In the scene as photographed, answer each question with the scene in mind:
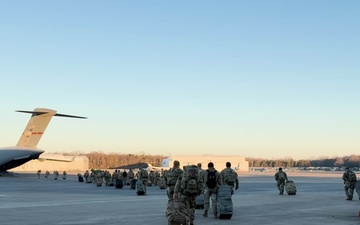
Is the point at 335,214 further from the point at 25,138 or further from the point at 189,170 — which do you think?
the point at 25,138

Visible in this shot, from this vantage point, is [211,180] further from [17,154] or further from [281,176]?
[17,154]

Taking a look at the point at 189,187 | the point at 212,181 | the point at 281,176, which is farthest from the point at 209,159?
the point at 189,187

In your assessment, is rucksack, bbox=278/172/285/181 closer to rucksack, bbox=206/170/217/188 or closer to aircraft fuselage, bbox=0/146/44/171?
rucksack, bbox=206/170/217/188

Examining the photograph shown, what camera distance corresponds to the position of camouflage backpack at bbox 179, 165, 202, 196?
13.8 metres

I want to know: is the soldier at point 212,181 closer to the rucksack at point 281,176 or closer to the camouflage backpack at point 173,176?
the camouflage backpack at point 173,176

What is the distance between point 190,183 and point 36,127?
55.1 m

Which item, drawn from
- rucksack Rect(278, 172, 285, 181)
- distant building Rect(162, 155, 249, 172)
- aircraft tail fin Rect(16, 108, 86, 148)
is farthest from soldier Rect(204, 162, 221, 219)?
distant building Rect(162, 155, 249, 172)

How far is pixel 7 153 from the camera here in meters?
61.2

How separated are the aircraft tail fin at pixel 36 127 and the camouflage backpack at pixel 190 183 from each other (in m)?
54.3

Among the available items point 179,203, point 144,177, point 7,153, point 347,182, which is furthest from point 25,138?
point 179,203

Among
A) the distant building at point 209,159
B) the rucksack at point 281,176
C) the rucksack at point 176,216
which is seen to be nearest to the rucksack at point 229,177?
the rucksack at point 176,216

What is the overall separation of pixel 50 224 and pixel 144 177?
1898cm

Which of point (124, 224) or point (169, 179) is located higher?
point (169, 179)

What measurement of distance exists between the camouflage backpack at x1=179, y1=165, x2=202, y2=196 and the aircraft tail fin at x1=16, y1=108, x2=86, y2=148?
54303mm
